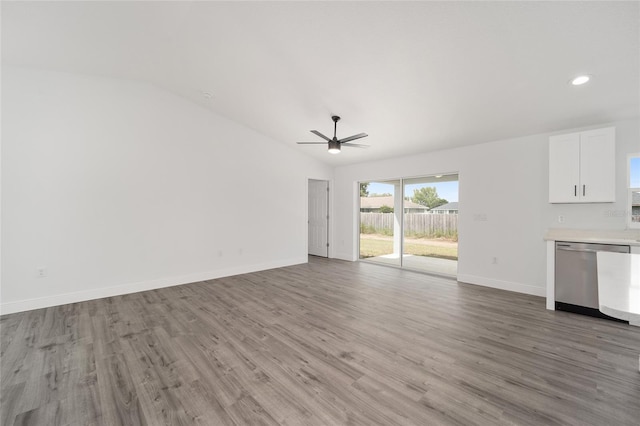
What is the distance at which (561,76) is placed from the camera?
2709 millimetres

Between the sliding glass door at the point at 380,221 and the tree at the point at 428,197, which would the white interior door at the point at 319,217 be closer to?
the sliding glass door at the point at 380,221

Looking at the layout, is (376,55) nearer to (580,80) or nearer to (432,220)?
(580,80)

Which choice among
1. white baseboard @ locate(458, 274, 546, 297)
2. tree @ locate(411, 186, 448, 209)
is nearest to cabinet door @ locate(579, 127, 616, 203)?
white baseboard @ locate(458, 274, 546, 297)

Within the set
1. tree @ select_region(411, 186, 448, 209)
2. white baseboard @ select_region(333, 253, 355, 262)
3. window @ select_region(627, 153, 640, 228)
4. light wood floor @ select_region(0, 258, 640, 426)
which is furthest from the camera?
white baseboard @ select_region(333, 253, 355, 262)

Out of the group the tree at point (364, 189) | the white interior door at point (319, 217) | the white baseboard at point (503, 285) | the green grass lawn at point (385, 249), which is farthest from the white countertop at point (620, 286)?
the white interior door at point (319, 217)

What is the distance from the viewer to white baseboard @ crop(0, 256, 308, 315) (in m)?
3.43

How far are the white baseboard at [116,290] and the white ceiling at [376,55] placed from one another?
11.0 feet

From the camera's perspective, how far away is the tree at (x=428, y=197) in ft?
17.6

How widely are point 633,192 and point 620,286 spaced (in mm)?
3596

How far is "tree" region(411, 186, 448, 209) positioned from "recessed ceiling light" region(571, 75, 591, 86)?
8.99ft

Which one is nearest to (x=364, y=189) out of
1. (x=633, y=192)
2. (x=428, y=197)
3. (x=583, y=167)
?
(x=428, y=197)

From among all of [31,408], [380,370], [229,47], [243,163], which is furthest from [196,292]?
[229,47]

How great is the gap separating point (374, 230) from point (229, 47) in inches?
209

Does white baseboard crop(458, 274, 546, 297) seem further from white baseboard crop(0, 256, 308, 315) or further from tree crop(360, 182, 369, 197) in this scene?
white baseboard crop(0, 256, 308, 315)
